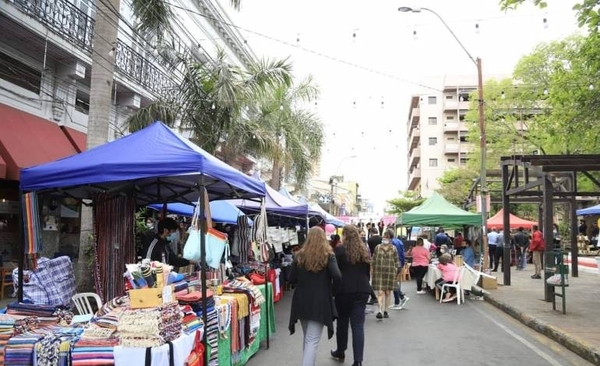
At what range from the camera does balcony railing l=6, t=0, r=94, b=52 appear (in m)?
11.7

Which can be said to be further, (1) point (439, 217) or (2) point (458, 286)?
(1) point (439, 217)

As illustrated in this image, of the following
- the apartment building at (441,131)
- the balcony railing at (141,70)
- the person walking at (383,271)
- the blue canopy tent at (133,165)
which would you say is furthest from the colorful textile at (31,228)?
the apartment building at (441,131)

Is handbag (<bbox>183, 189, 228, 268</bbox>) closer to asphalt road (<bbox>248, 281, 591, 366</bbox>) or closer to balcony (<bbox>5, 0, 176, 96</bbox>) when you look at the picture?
asphalt road (<bbox>248, 281, 591, 366</bbox>)

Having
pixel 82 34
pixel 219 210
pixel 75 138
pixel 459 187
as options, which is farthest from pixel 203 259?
pixel 459 187

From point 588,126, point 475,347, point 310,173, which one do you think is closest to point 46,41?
point 475,347

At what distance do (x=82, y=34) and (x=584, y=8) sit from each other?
12028mm

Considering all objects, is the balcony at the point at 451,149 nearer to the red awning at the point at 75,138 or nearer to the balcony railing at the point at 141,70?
the balcony railing at the point at 141,70

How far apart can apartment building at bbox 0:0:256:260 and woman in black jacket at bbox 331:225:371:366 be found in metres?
6.17

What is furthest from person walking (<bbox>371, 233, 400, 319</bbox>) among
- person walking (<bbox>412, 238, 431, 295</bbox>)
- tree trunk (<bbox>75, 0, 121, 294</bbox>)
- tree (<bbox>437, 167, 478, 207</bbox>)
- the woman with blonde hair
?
A: tree (<bbox>437, 167, 478, 207</bbox>)

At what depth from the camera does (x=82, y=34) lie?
13797 mm

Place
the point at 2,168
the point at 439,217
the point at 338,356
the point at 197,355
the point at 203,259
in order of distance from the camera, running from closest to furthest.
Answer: the point at 197,355, the point at 203,259, the point at 338,356, the point at 2,168, the point at 439,217

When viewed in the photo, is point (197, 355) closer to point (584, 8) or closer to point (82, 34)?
point (584, 8)

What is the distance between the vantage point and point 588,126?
13.8 meters

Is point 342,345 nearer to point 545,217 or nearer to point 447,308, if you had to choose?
point 447,308
